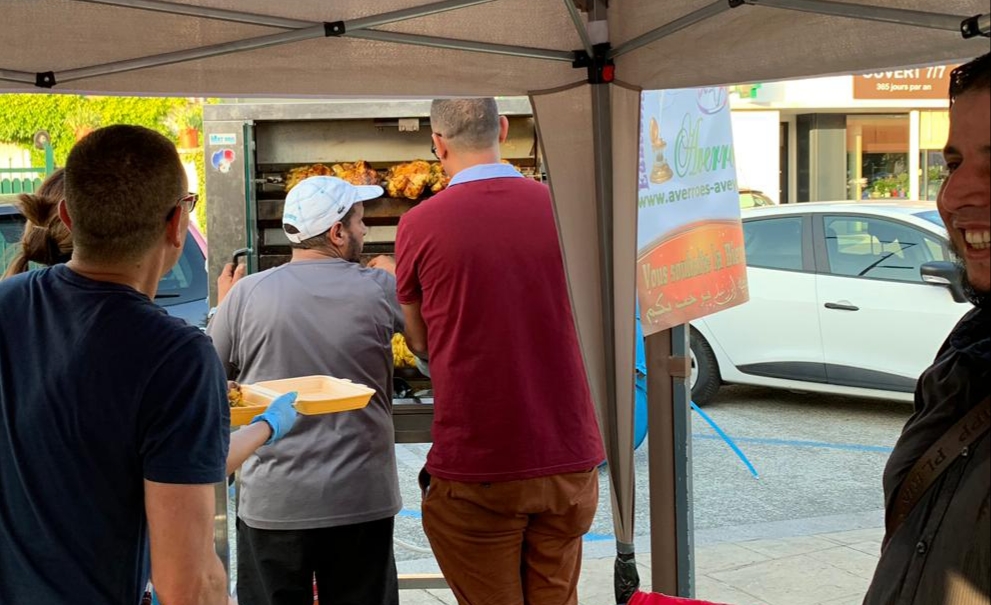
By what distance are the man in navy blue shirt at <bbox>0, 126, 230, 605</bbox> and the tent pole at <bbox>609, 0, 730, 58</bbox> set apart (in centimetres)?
132

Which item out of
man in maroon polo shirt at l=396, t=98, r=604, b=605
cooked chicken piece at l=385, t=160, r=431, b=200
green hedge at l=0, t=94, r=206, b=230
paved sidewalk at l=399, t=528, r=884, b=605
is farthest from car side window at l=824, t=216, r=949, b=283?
green hedge at l=0, t=94, r=206, b=230

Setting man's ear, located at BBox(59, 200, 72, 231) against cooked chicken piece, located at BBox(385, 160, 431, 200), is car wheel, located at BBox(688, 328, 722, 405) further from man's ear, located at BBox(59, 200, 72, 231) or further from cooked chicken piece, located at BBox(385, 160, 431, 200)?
man's ear, located at BBox(59, 200, 72, 231)

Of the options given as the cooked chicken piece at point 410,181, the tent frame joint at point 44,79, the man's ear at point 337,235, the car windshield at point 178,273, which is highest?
the tent frame joint at point 44,79

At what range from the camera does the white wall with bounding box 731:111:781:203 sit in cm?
1798

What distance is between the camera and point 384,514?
3.17 metres

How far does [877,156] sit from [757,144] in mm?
3063

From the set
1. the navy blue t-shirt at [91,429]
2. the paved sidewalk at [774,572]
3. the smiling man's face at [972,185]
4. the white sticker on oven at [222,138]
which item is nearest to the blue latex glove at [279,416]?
the navy blue t-shirt at [91,429]

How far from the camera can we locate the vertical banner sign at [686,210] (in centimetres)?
345

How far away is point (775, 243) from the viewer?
28.9 ft

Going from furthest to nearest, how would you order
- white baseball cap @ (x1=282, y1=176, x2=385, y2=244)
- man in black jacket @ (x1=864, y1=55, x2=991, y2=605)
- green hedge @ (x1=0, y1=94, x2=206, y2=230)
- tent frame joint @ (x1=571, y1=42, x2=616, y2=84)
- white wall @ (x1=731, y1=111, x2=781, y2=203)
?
white wall @ (x1=731, y1=111, x2=781, y2=203) → green hedge @ (x1=0, y1=94, x2=206, y2=230) → white baseball cap @ (x1=282, y1=176, x2=385, y2=244) → tent frame joint @ (x1=571, y1=42, x2=616, y2=84) → man in black jacket @ (x1=864, y1=55, x2=991, y2=605)

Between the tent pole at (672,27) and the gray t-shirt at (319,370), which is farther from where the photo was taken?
the gray t-shirt at (319,370)

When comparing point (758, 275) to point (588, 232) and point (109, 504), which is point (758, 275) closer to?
point (588, 232)

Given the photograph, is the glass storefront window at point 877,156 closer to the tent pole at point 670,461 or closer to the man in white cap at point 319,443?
the tent pole at point 670,461

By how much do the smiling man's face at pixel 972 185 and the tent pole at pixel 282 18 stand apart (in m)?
1.41
